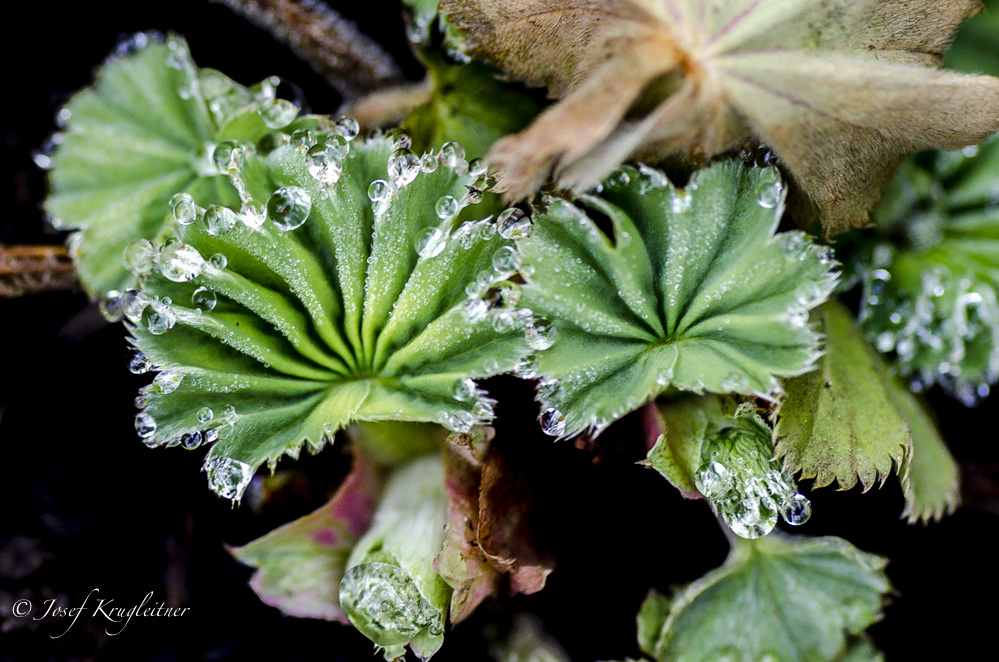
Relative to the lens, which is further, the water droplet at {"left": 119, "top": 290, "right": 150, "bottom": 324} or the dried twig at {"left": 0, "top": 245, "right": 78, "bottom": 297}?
the dried twig at {"left": 0, "top": 245, "right": 78, "bottom": 297}

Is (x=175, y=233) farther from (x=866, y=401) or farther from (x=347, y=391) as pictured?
(x=866, y=401)

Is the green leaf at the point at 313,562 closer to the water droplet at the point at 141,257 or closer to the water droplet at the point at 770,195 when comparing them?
the water droplet at the point at 141,257

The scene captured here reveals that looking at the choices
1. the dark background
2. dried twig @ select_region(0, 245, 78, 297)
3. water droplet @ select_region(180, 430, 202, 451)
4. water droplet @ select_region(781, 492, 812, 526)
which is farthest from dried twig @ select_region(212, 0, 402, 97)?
water droplet @ select_region(781, 492, 812, 526)

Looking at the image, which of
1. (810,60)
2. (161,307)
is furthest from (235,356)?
(810,60)

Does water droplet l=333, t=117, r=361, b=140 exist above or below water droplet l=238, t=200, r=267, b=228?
above

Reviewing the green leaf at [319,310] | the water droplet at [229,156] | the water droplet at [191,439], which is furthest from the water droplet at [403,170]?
the water droplet at [191,439]

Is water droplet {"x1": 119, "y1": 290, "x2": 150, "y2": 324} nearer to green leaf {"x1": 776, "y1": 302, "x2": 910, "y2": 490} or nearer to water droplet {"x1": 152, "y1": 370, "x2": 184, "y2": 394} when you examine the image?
water droplet {"x1": 152, "y1": 370, "x2": 184, "y2": 394}

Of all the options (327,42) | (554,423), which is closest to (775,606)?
(554,423)
